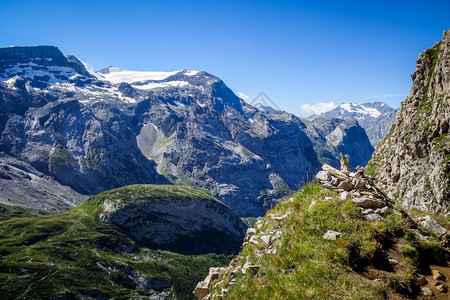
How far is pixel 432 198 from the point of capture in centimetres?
7694

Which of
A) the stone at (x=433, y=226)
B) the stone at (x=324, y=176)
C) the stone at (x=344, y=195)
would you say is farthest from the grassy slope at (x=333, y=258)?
the stone at (x=324, y=176)

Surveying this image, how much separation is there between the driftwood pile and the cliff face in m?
67.4

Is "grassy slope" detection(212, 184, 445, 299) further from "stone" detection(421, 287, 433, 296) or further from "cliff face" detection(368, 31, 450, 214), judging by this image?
"cliff face" detection(368, 31, 450, 214)

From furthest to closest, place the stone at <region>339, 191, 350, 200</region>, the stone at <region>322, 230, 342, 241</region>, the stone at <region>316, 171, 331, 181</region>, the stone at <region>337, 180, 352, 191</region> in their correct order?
1. the stone at <region>316, 171, 331, 181</region>
2. the stone at <region>337, 180, 352, 191</region>
3. the stone at <region>339, 191, 350, 200</region>
4. the stone at <region>322, 230, 342, 241</region>

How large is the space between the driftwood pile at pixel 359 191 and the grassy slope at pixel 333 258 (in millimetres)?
517

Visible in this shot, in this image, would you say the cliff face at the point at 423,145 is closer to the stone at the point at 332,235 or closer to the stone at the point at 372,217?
the stone at the point at 372,217

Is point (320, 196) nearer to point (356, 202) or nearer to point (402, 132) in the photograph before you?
point (356, 202)

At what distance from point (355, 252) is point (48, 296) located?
236722 mm

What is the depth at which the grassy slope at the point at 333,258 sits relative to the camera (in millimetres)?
10203

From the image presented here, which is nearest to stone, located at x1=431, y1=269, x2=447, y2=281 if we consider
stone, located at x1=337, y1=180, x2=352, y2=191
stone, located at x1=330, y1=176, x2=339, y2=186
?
stone, located at x1=337, y1=180, x2=352, y2=191

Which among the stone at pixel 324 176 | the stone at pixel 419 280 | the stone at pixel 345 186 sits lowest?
the stone at pixel 419 280

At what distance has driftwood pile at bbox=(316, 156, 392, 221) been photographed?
13656 millimetres

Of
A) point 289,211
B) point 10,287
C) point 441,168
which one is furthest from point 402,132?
point 10,287

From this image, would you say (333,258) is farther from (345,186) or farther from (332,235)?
(345,186)
